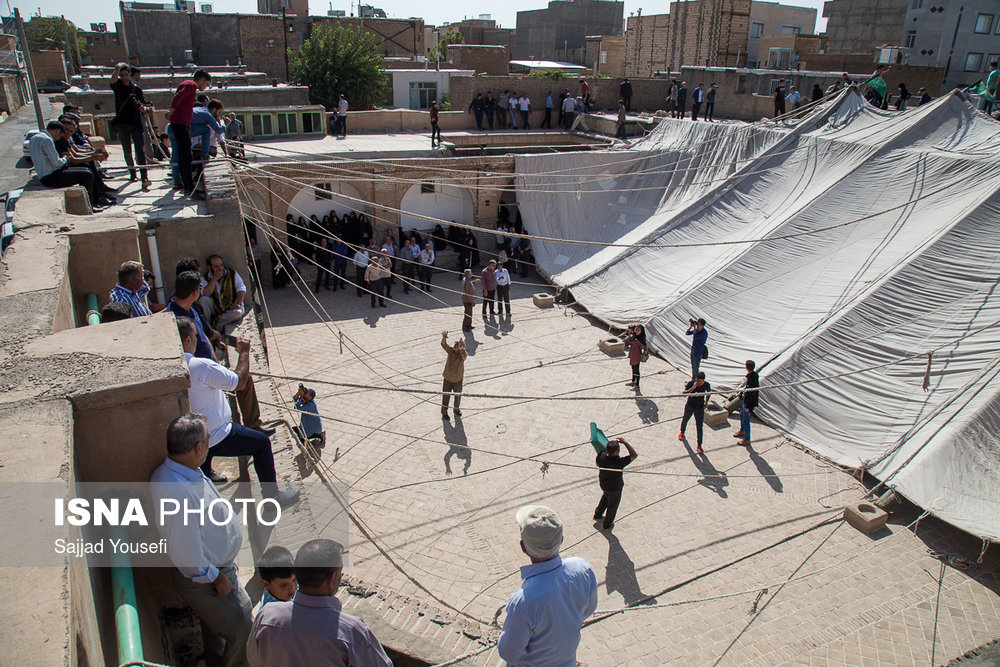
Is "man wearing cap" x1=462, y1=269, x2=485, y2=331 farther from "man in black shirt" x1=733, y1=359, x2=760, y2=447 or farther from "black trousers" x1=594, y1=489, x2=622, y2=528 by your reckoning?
"black trousers" x1=594, y1=489, x2=622, y2=528

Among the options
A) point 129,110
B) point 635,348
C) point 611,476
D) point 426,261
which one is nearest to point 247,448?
point 611,476

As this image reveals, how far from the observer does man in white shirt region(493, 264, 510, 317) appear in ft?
44.7

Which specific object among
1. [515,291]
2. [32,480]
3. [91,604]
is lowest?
[515,291]

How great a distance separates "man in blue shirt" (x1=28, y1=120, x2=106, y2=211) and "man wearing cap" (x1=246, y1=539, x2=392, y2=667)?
7.00 meters

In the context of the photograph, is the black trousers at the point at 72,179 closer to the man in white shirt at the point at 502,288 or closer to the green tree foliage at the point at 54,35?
the man in white shirt at the point at 502,288

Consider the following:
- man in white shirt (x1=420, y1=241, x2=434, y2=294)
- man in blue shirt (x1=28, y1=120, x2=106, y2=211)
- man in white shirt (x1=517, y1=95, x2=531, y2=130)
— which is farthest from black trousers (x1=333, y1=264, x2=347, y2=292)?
man in white shirt (x1=517, y1=95, x2=531, y2=130)

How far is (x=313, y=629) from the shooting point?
7.43 feet

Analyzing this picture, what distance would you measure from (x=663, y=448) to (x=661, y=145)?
10.0 metres

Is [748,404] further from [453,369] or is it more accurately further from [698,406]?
[453,369]

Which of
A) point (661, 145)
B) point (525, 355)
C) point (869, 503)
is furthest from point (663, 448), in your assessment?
point (661, 145)

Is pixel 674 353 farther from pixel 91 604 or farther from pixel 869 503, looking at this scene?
pixel 91 604

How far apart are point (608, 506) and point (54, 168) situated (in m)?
7.19

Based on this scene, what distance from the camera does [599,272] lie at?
14.4 m

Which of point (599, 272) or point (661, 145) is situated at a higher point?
point (661, 145)
